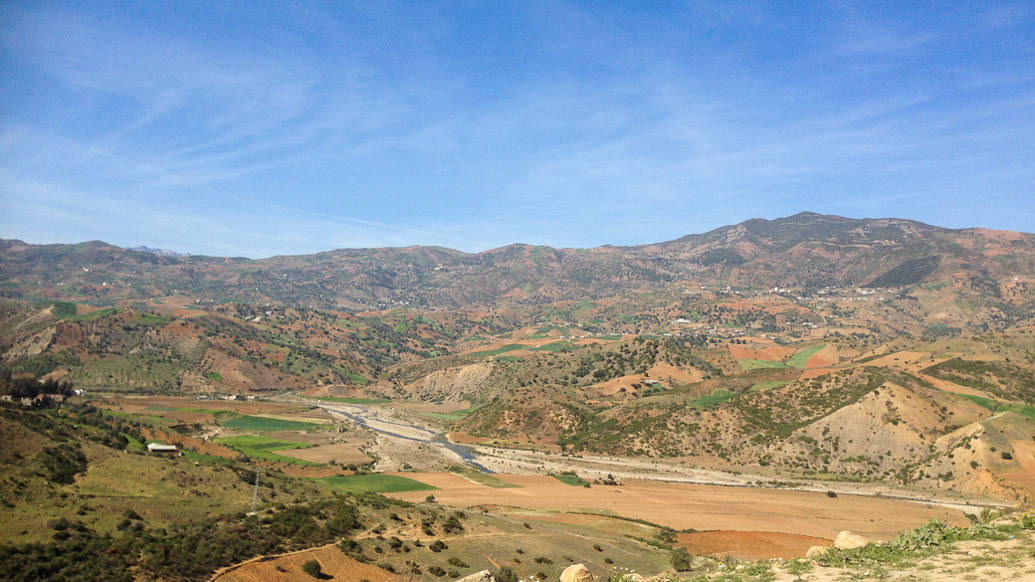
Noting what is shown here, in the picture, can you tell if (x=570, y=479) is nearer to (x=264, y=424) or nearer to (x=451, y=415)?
(x=264, y=424)

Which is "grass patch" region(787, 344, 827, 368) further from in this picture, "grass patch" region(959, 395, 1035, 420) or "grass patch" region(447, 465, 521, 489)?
"grass patch" region(447, 465, 521, 489)

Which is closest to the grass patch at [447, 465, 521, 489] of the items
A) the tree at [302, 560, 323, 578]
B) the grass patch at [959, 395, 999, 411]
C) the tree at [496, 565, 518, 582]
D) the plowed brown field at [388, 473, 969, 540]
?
the plowed brown field at [388, 473, 969, 540]

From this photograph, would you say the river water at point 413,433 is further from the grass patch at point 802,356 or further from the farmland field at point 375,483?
the grass patch at point 802,356

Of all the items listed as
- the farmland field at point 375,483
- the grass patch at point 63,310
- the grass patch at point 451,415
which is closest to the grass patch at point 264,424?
the grass patch at point 451,415

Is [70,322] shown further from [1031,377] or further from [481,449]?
[1031,377]

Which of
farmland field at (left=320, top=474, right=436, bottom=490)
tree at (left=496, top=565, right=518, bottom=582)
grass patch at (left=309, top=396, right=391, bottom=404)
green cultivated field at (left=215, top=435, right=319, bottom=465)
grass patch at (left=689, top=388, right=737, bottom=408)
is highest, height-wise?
grass patch at (left=689, top=388, right=737, bottom=408)
